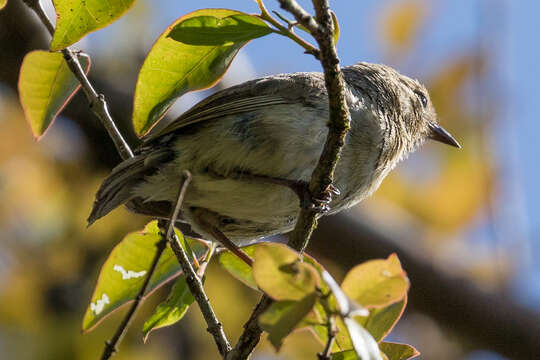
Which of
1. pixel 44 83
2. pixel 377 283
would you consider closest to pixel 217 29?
pixel 44 83

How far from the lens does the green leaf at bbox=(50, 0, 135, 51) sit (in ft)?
6.99

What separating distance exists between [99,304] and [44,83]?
2.81 ft

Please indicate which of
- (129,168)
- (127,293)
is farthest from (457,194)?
(127,293)

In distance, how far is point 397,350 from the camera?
223cm

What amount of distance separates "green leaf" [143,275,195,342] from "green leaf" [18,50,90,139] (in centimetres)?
80

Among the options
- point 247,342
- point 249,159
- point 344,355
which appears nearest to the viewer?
point 344,355

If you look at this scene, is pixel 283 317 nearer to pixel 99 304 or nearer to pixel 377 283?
pixel 377 283

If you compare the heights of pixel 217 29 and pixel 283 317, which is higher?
pixel 217 29

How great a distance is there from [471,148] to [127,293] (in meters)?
4.17

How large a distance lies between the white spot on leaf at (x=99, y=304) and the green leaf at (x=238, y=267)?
0.46 m

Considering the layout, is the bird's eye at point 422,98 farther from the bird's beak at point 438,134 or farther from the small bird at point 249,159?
the small bird at point 249,159

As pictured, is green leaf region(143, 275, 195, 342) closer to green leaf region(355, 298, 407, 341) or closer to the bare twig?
the bare twig

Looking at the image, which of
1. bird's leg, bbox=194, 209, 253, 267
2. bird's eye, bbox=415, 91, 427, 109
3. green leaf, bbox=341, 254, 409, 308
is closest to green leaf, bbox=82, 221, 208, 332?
bird's leg, bbox=194, 209, 253, 267

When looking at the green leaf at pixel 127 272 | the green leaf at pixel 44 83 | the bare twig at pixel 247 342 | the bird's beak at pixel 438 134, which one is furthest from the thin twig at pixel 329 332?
the bird's beak at pixel 438 134
